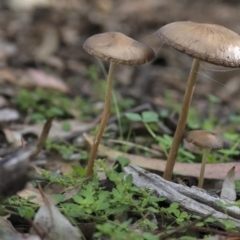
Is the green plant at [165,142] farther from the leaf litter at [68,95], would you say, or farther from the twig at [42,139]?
the twig at [42,139]

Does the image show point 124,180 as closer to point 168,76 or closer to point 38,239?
point 38,239

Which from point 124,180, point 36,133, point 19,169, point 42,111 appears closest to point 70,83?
point 42,111

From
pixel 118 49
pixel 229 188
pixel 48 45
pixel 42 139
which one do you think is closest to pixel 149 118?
pixel 42 139

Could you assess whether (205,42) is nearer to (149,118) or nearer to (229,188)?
(229,188)

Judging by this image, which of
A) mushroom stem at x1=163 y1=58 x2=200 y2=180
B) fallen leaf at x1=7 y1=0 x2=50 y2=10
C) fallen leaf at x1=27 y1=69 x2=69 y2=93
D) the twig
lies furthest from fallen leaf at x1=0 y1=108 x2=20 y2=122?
fallen leaf at x1=7 y1=0 x2=50 y2=10

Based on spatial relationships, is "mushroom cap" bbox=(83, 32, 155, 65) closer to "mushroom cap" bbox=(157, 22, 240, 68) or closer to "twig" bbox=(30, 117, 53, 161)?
"mushroom cap" bbox=(157, 22, 240, 68)

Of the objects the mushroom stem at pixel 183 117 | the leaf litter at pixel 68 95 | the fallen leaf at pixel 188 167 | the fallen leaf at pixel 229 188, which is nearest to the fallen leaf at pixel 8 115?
the leaf litter at pixel 68 95
